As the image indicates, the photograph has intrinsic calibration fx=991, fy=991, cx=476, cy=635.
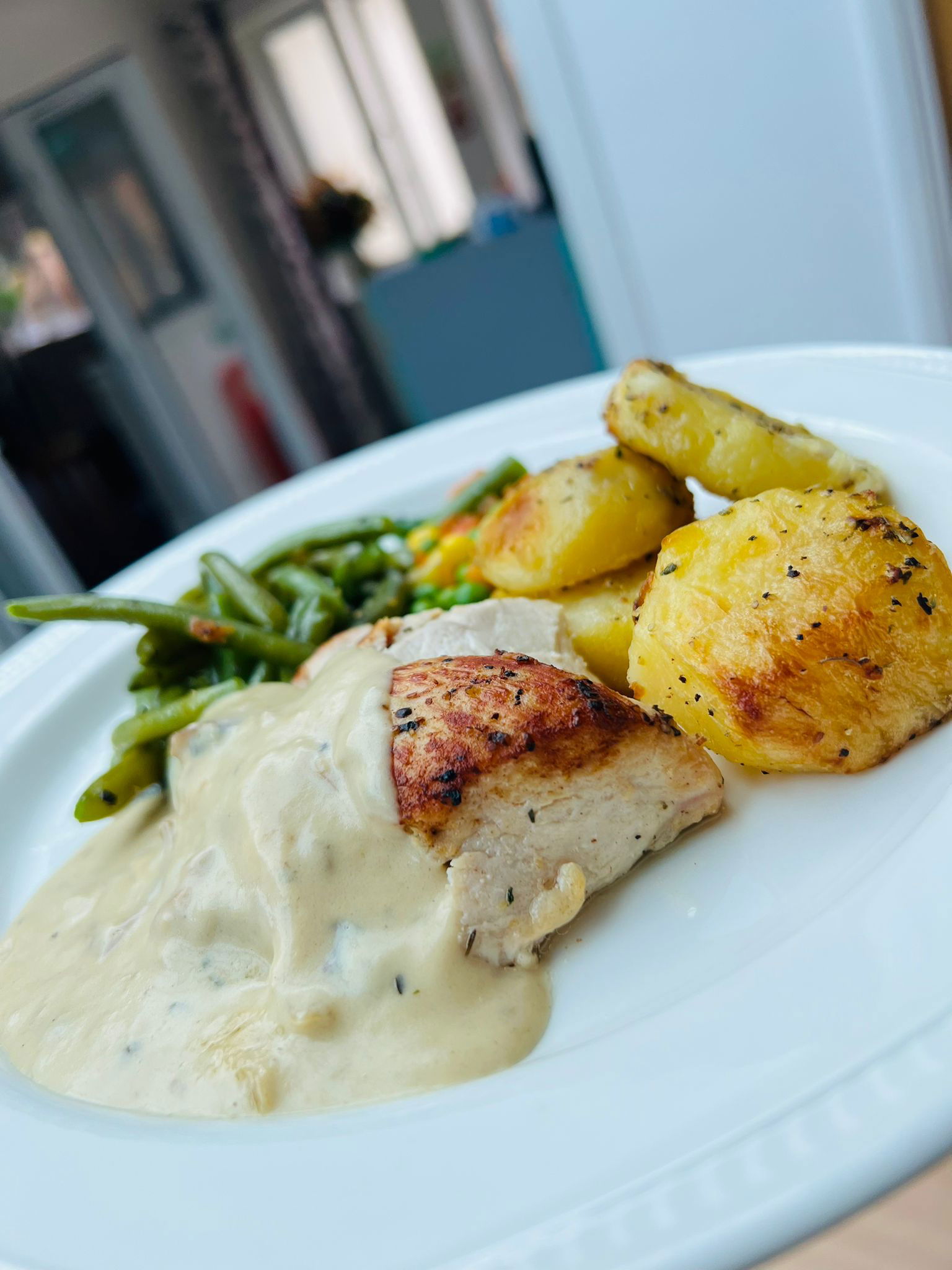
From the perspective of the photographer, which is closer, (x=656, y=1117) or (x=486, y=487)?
(x=656, y=1117)

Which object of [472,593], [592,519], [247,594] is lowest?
[472,593]

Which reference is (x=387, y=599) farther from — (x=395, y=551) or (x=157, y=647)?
(x=157, y=647)

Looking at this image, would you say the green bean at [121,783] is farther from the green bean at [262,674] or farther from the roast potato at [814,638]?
the roast potato at [814,638]

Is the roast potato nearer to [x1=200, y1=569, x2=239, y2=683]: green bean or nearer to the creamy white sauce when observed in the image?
the creamy white sauce

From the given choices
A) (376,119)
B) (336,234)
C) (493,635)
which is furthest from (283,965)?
(376,119)

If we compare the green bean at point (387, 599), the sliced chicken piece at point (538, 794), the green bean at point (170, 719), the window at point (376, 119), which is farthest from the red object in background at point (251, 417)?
the sliced chicken piece at point (538, 794)

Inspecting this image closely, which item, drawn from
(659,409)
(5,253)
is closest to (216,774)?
(659,409)
